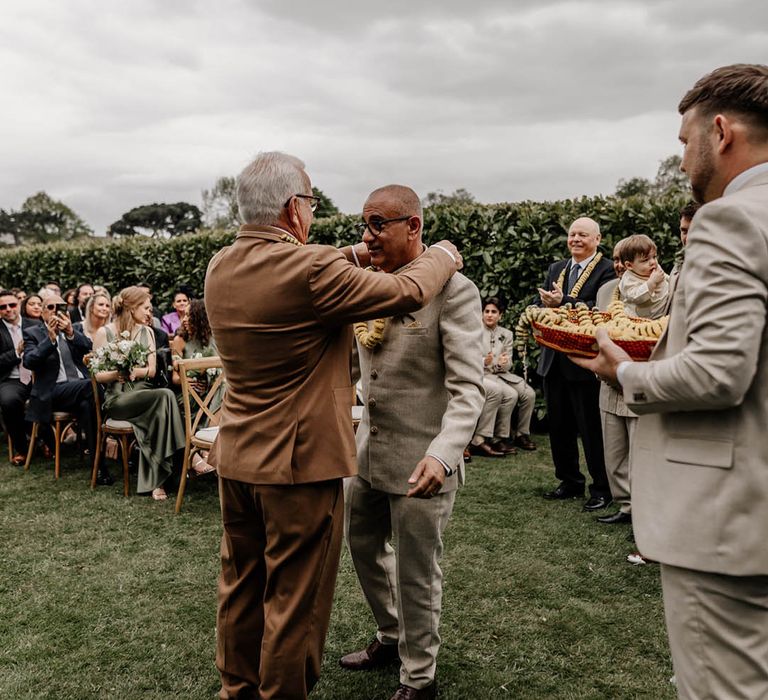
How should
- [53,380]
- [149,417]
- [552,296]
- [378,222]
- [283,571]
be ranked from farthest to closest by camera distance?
1. [53,380]
2. [149,417]
3. [552,296]
4. [378,222]
5. [283,571]

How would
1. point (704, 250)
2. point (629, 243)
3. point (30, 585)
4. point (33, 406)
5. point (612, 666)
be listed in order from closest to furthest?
point (704, 250) < point (612, 666) < point (30, 585) < point (629, 243) < point (33, 406)

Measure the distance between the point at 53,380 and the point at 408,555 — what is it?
615 centimetres

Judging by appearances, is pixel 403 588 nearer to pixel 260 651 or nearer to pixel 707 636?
pixel 260 651

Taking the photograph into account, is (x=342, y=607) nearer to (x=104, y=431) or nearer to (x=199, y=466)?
(x=199, y=466)

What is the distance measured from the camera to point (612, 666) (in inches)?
141

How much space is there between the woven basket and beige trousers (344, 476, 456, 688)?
43.1 inches

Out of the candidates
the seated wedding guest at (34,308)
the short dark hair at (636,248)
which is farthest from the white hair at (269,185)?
the seated wedding guest at (34,308)

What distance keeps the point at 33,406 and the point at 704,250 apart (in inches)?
306

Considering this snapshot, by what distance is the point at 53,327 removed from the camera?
7.70 meters

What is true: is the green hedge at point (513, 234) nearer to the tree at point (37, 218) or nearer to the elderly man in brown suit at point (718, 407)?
the elderly man in brown suit at point (718, 407)

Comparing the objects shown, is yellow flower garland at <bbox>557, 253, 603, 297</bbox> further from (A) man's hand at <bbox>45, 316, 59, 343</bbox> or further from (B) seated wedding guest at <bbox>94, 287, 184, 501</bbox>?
(A) man's hand at <bbox>45, 316, 59, 343</bbox>

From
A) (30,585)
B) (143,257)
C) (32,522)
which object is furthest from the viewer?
(143,257)

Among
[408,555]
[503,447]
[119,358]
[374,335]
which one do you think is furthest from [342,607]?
[503,447]

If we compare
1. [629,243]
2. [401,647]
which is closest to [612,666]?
[401,647]
